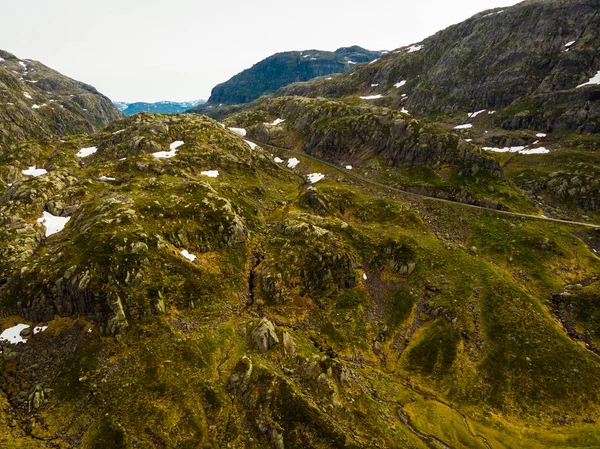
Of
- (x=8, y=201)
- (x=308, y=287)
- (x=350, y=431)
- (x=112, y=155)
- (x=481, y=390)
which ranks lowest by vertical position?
(x=481, y=390)

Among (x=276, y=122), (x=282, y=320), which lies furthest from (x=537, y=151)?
(x=282, y=320)

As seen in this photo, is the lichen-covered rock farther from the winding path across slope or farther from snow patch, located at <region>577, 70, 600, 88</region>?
snow patch, located at <region>577, 70, 600, 88</region>

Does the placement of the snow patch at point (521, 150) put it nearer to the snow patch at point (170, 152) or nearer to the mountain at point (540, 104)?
the mountain at point (540, 104)

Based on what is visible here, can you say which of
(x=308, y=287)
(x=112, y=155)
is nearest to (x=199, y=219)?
(x=308, y=287)

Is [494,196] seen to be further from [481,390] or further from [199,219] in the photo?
[199,219]

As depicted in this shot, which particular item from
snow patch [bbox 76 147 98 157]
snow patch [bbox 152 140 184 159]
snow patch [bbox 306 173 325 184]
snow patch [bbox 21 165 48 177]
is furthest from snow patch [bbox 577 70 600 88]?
snow patch [bbox 21 165 48 177]

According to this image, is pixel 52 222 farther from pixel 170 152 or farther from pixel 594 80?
pixel 594 80
